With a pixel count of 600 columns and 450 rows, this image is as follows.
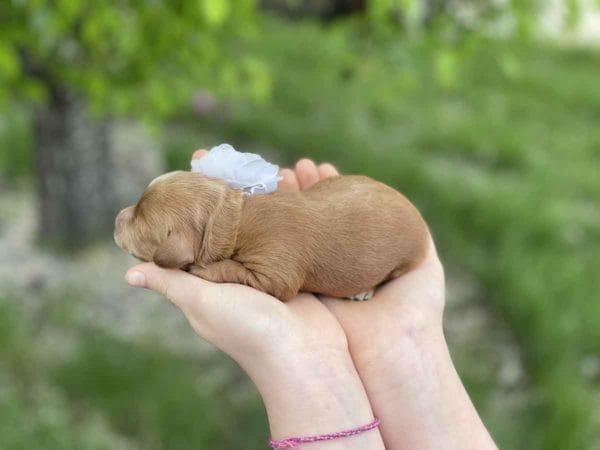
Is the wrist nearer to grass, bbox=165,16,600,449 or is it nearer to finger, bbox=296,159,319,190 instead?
finger, bbox=296,159,319,190

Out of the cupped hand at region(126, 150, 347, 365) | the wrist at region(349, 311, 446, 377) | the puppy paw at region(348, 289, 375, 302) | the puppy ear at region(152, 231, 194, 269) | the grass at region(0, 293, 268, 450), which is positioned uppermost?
the puppy ear at region(152, 231, 194, 269)

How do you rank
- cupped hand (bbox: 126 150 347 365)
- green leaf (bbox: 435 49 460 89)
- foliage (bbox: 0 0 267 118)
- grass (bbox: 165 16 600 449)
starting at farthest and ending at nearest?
grass (bbox: 165 16 600 449), green leaf (bbox: 435 49 460 89), foliage (bbox: 0 0 267 118), cupped hand (bbox: 126 150 347 365)

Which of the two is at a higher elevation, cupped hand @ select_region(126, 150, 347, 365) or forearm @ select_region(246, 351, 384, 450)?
cupped hand @ select_region(126, 150, 347, 365)

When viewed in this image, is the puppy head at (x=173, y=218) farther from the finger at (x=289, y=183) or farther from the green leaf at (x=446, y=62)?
the green leaf at (x=446, y=62)

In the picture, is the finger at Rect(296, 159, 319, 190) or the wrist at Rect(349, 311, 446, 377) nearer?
the wrist at Rect(349, 311, 446, 377)

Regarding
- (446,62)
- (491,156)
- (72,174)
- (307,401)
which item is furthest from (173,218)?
(491,156)

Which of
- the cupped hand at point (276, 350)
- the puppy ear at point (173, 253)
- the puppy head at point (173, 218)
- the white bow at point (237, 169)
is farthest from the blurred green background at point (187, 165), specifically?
the cupped hand at point (276, 350)

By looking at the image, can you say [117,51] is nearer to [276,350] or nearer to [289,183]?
[289,183]

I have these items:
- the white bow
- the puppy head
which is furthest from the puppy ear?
the white bow

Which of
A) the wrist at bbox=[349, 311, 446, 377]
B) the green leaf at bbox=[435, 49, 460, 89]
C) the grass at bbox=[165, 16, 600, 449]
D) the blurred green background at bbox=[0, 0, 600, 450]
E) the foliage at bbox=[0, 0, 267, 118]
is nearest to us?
the wrist at bbox=[349, 311, 446, 377]
